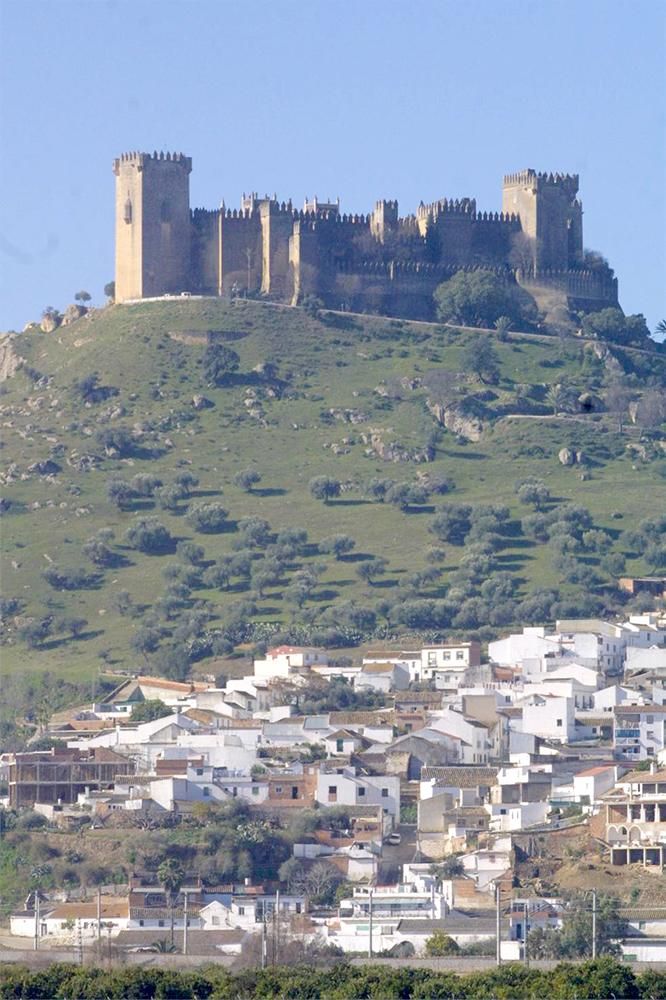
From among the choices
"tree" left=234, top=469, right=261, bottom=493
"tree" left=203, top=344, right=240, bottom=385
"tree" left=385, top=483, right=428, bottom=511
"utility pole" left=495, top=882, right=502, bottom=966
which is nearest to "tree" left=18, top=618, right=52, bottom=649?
"tree" left=234, top=469, right=261, bottom=493

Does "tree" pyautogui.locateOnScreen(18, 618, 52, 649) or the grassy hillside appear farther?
the grassy hillside

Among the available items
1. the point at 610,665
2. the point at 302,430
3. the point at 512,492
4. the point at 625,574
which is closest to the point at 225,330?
the point at 302,430

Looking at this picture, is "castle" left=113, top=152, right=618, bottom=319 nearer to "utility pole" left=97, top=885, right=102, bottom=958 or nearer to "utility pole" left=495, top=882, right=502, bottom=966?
"utility pole" left=97, top=885, right=102, bottom=958

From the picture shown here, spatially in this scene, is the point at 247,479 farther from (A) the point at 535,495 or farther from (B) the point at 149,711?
(B) the point at 149,711

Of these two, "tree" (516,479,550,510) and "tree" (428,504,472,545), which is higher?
"tree" (516,479,550,510)

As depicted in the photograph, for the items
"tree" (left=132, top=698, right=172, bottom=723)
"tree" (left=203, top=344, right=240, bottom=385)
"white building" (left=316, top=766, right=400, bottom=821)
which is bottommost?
"white building" (left=316, top=766, right=400, bottom=821)

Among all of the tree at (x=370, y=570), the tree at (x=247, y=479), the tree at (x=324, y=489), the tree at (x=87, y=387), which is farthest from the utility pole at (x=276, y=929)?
the tree at (x=87, y=387)

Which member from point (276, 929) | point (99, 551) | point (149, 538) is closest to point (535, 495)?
point (149, 538)

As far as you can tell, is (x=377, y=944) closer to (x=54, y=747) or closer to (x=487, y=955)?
(x=487, y=955)
